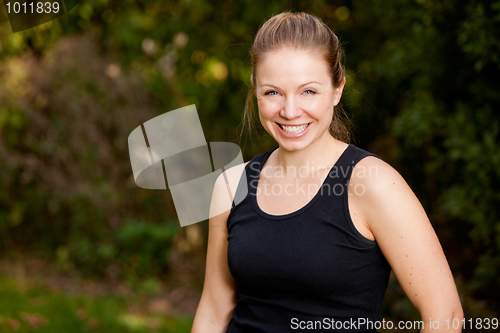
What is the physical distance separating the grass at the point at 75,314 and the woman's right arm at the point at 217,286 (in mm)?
2368

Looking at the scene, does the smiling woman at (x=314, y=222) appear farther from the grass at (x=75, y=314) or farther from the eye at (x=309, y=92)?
the grass at (x=75, y=314)

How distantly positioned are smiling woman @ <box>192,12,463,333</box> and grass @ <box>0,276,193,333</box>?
2538 millimetres

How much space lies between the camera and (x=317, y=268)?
5.48ft

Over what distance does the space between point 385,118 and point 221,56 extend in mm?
1808

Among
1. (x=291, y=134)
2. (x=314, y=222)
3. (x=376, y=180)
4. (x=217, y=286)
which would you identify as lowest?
(x=217, y=286)

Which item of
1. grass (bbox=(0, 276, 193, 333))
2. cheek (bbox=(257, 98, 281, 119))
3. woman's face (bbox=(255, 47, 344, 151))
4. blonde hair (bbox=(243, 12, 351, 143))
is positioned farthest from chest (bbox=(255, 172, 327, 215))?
grass (bbox=(0, 276, 193, 333))

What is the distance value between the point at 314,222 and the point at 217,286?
0.54 meters

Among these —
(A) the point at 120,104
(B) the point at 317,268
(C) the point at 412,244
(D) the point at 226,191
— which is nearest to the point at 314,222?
(B) the point at 317,268

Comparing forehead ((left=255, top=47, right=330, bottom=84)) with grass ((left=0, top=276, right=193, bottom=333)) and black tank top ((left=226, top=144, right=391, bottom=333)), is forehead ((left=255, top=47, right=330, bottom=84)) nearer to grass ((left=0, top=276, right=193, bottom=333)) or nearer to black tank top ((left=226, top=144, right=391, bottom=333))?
black tank top ((left=226, top=144, right=391, bottom=333))

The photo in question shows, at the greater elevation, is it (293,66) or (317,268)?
(293,66)

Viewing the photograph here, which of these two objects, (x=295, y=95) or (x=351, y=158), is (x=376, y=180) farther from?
(x=295, y=95)

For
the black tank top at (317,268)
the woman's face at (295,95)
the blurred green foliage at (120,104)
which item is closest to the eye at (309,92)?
the woman's face at (295,95)

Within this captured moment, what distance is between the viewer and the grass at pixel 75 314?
4.18m

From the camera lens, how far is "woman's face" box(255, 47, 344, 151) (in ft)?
5.92
